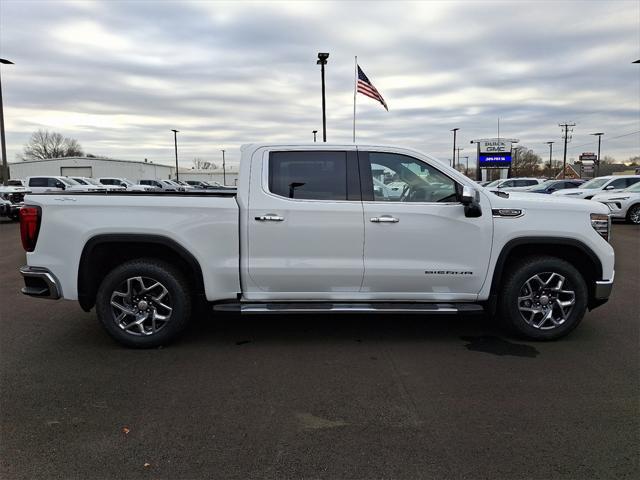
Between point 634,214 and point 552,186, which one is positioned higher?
point 552,186

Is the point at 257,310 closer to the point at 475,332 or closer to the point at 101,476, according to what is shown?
the point at 101,476

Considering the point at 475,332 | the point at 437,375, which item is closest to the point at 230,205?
the point at 437,375

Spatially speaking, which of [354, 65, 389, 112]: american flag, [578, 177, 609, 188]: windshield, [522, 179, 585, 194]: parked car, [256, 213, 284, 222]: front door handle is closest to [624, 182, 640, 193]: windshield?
[578, 177, 609, 188]: windshield

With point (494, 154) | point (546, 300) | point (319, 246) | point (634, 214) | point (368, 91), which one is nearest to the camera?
point (319, 246)

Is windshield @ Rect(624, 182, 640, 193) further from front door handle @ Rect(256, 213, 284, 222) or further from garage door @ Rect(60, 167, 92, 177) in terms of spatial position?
garage door @ Rect(60, 167, 92, 177)

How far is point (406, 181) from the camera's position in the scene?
185 inches

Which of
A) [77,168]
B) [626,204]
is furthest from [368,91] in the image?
[77,168]

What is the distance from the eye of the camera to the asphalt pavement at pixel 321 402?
280cm

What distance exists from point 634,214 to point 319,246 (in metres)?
16.8

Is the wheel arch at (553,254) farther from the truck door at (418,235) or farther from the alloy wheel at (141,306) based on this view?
the alloy wheel at (141,306)

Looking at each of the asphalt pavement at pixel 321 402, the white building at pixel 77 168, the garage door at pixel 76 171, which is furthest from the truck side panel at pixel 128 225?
the garage door at pixel 76 171

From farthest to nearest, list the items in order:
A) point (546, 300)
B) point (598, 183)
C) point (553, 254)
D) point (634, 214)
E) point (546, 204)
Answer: point (598, 183) → point (634, 214) → point (553, 254) → point (546, 300) → point (546, 204)

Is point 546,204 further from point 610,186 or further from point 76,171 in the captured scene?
point 76,171

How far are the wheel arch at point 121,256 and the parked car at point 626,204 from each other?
1665 centimetres
